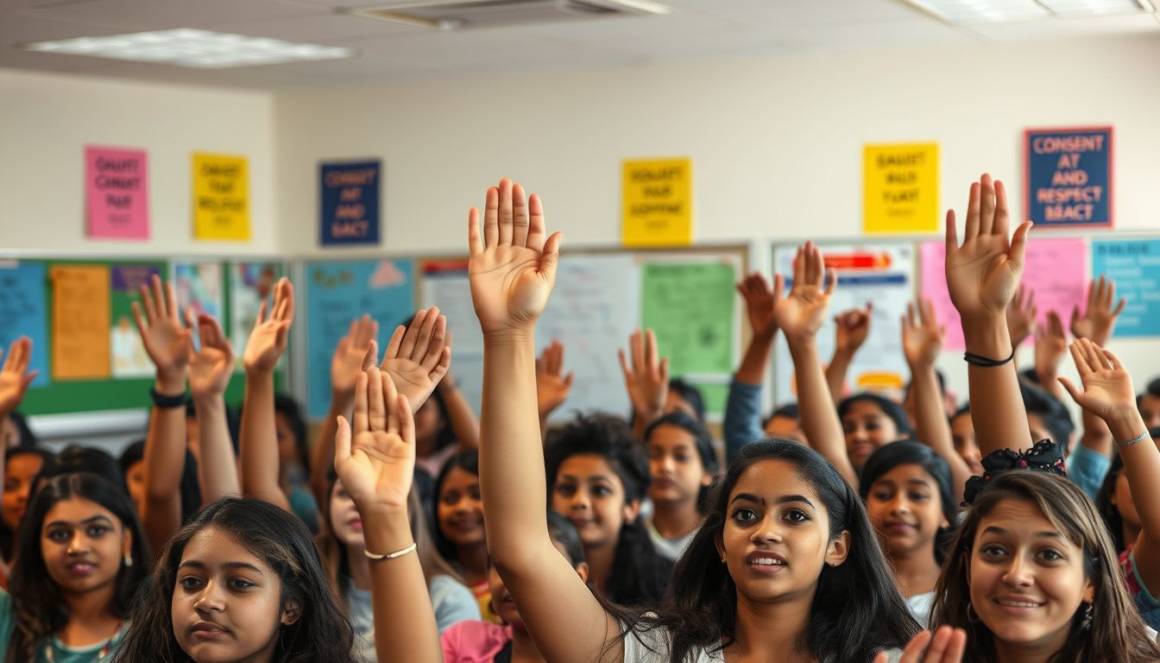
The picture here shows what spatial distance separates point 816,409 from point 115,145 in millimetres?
3489

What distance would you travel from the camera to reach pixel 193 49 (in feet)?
16.2

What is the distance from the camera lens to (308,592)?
7.91ft

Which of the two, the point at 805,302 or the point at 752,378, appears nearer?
the point at 805,302

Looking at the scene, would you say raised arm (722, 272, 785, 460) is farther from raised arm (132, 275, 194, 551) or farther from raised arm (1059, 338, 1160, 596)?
raised arm (132, 275, 194, 551)

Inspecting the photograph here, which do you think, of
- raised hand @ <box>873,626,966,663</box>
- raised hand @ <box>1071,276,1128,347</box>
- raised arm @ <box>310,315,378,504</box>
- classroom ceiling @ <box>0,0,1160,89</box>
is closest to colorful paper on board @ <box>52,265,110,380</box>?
classroom ceiling @ <box>0,0,1160,89</box>

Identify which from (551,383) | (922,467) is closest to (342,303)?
(551,383)

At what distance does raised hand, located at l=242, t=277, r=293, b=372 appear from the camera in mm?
3141

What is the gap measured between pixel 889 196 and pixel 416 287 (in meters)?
1.95

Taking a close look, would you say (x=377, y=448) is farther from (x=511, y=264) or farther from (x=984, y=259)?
(x=984, y=259)

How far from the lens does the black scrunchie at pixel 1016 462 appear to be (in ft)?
7.43

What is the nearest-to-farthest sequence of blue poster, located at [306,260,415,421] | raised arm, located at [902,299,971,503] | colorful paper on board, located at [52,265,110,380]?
raised arm, located at [902,299,971,503] → colorful paper on board, located at [52,265,110,380] → blue poster, located at [306,260,415,421]

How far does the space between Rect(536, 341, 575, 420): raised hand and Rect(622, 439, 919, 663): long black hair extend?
1729 mm

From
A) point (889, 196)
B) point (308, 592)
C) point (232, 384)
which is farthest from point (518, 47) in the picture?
point (308, 592)

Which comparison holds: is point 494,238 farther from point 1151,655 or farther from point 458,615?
point 458,615
